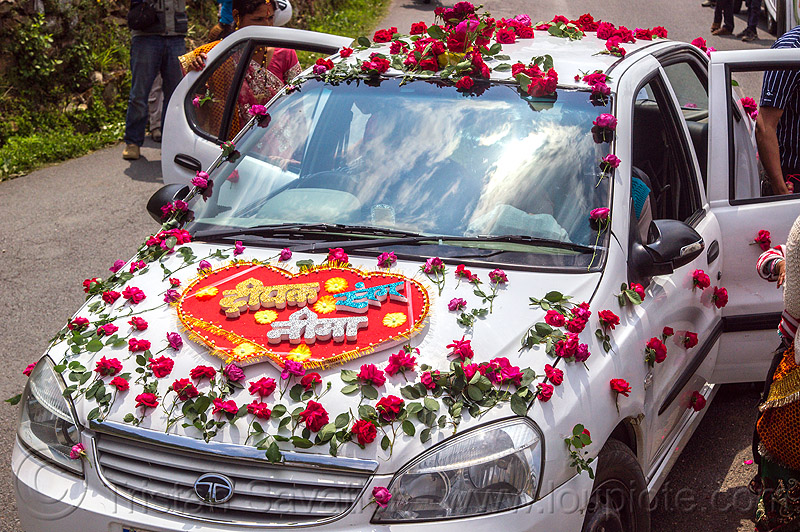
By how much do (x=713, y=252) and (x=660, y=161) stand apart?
2.13ft

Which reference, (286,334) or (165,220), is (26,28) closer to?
(165,220)

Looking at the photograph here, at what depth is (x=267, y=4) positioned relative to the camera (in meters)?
6.70

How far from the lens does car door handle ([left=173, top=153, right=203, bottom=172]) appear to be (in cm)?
463

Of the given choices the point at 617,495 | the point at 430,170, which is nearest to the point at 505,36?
the point at 430,170

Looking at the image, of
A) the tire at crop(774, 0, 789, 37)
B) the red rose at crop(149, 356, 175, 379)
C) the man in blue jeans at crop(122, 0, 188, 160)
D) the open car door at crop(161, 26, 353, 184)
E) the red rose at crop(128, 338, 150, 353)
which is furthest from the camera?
Result: the tire at crop(774, 0, 789, 37)

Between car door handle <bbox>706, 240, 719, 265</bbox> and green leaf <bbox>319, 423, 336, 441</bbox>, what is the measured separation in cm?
209

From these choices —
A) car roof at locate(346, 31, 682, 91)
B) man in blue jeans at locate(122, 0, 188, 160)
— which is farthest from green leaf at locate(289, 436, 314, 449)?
man in blue jeans at locate(122, 0, 188, 160)

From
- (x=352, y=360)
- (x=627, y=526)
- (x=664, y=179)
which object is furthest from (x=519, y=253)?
(x=664, y=179)

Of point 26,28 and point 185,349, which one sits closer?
point 185,349

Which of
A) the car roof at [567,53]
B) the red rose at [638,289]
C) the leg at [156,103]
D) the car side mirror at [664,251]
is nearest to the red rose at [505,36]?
the car roof at [567,53]

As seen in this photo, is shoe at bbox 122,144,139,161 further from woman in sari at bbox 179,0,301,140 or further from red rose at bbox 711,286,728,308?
red rose at bbox 711,286,728,308

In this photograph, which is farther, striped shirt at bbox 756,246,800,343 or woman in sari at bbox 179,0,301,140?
woman in sari at bbox 179,0,301,140

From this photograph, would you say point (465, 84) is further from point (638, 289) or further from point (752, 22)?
point (752, 22)

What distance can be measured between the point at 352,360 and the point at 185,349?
562 millimetres
